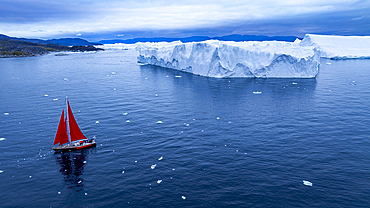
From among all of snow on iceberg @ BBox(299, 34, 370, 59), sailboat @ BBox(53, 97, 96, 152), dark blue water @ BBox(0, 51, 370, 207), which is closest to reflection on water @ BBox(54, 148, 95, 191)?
dark blue water @ BBox(0, 51, 370, 207)

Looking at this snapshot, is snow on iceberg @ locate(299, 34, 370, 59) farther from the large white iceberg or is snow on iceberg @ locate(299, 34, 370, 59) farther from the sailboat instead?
the sailboat

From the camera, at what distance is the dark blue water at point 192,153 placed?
14.0m

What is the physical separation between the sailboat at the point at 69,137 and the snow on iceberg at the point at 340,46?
339 feet

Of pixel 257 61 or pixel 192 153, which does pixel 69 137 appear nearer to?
pixel 192 153

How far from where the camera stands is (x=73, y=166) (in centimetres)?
1748

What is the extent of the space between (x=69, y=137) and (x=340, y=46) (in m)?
124

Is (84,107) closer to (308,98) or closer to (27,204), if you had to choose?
(27,204)

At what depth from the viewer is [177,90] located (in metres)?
42.1

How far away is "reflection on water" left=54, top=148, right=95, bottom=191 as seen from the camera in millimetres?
15363

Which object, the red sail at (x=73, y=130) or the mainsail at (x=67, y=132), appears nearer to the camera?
the mainsail at (x=67, y=132)

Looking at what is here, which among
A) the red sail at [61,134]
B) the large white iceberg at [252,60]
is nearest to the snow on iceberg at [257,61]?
the large white iceberg at [252,60]

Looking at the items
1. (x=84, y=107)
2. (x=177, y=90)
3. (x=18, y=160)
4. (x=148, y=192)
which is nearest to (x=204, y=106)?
(x=177, y=90)

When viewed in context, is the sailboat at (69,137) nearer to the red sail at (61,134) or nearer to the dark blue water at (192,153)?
the red sail at (61,134)

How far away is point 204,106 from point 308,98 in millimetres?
16326
